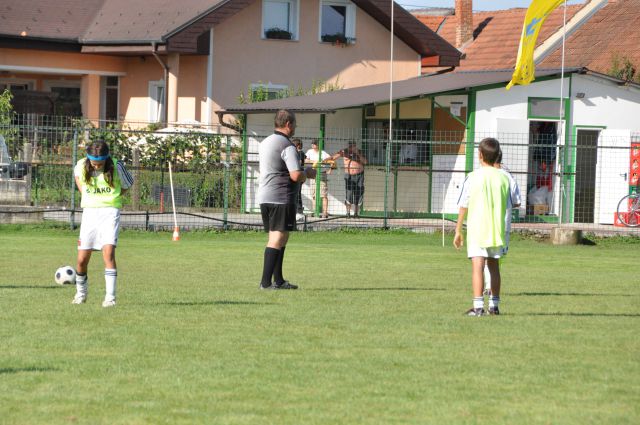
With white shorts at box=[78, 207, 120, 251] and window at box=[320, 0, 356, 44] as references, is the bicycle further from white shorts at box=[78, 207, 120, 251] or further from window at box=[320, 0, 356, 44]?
white shorts at box=[78, 207, 120, 251]

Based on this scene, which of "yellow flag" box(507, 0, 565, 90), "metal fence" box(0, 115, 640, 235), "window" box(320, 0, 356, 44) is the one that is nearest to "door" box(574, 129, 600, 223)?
"metal fence" box(0, 115, 640, 235)

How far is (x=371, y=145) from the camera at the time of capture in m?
29.6

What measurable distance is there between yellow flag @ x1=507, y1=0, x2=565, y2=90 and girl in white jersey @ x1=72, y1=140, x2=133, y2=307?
15643 millimetres

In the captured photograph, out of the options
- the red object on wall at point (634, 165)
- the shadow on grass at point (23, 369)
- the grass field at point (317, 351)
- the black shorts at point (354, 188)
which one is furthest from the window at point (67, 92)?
the shadow on grass at point (23, 369)

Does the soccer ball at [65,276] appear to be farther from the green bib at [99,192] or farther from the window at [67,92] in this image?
the window at [67,92]

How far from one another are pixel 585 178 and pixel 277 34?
Answer: 1309cm

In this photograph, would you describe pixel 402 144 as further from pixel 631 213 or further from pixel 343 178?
pixel 631 213

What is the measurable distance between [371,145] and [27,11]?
1515cm

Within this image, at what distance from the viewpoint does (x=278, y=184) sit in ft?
44.3

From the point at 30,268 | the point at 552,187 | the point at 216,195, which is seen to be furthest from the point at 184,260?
the point at 552,187

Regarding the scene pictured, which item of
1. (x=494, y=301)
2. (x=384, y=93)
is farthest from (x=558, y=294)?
(x=384, y=93)

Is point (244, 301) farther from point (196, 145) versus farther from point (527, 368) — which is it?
point (196, 145)

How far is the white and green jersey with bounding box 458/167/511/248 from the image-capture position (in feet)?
36.9

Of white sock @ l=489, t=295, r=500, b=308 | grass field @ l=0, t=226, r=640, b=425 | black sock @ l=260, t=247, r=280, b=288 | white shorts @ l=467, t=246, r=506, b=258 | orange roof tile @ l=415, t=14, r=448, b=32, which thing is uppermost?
orange roof tile @ l=415, t=14, r=448, b=32
